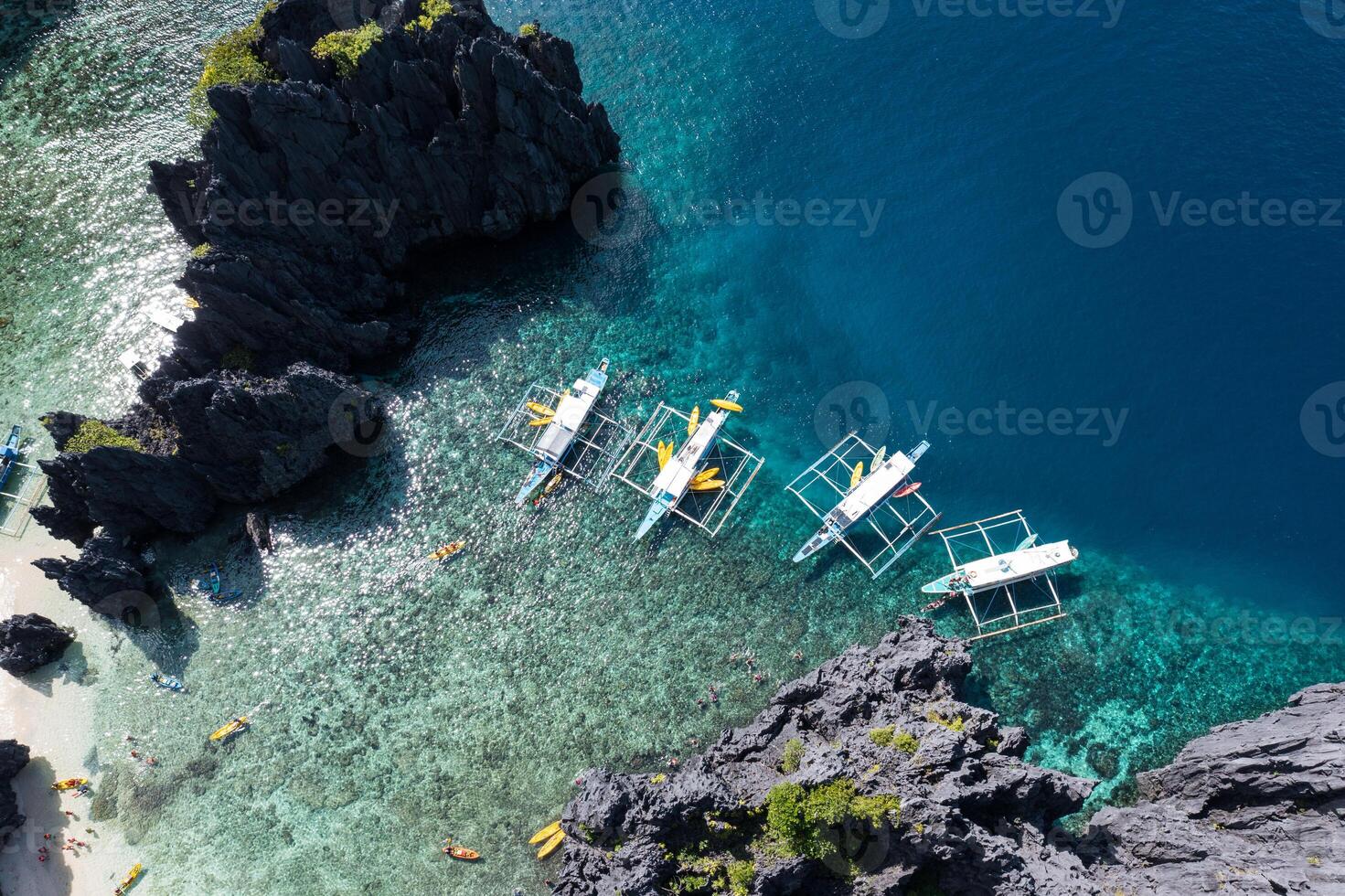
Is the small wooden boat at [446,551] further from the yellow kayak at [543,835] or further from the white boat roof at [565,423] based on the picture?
the yellow kayak at [543,835]

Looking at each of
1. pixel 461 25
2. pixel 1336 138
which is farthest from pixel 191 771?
pixel 1336 138

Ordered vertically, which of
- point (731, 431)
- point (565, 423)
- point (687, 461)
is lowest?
point (565, 423)

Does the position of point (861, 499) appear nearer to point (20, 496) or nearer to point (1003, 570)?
point (1003, 570)

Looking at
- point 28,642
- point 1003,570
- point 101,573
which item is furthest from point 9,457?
point 1003,570

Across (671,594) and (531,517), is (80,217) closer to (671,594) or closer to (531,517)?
(531,517)

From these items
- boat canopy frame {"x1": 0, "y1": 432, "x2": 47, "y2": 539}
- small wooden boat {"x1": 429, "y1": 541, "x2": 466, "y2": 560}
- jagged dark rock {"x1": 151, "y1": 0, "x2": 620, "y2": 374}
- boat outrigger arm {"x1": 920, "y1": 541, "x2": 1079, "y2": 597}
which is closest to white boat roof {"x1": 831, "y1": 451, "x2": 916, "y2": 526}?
boat outrigger arm {"x1": 920, "y1": 541, "x2": 1079, "y2": 597}

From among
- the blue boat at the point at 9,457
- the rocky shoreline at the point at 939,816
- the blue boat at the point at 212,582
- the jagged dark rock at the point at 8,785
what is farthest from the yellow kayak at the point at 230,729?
the blue boat at the point at 9,457

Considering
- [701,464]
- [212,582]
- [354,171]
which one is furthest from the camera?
[354,171]
